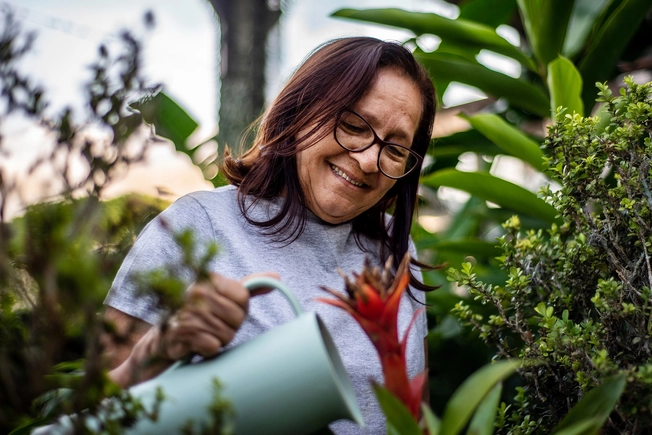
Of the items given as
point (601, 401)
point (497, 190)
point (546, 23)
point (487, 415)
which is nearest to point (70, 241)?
point (487, 415)

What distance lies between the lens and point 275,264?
3.94 ft

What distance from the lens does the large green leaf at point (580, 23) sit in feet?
5.89

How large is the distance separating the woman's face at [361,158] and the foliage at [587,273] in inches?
10.0

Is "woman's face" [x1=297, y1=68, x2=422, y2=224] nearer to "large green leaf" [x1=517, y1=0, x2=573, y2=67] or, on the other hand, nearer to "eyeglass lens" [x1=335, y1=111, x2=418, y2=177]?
"eyeglass lens" [x1=335, y1=111, x2=418, y2=177]

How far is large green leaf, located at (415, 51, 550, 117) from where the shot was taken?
175cm

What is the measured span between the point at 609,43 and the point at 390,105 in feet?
2.75

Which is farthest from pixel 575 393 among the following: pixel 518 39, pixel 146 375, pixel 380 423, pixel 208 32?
pixel 208 32

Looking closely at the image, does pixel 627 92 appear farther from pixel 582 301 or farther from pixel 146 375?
pixel 146 375

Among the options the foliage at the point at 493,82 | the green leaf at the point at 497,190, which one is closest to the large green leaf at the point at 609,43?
the foliage at the point at 493,82

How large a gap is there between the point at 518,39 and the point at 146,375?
2713 millimetres

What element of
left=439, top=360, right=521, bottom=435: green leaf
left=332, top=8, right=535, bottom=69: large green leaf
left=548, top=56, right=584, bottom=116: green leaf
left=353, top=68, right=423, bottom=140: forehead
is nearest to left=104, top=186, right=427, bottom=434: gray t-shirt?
left=353, top=68, right=423, bottom=140: forehead

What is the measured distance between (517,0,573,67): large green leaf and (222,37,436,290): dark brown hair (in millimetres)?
550

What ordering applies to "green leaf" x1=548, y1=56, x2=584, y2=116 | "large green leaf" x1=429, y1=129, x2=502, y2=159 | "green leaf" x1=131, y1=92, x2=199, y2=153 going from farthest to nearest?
"green leaf" x1=131, y1=92, x2=199, y2=153
"large green leaf" x1=429, y1=129, x2=502, y2=159
"green leaf" x1=548, y1=56, x2=584, y2=116

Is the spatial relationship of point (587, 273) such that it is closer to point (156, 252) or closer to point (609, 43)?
point (156, 252)
